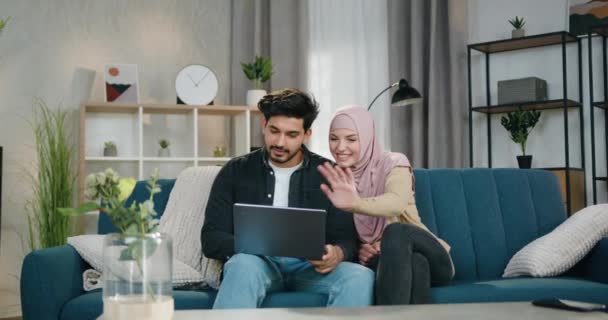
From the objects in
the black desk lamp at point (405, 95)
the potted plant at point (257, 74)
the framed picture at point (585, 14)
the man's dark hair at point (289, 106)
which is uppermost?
the framed picture at point (585, 14)

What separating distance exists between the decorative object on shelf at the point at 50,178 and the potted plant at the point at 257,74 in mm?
1202

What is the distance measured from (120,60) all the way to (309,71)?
50.6 inches

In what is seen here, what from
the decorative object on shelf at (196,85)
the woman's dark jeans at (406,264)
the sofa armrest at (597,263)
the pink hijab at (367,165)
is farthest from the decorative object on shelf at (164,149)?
the sofa armrest at (597,263)

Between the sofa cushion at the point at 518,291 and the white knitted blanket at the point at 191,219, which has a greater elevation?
the white knitted blanket at the point at 191,219

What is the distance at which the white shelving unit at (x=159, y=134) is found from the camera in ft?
15.1

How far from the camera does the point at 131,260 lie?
1.38 meters

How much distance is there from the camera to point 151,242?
1379 millimetres

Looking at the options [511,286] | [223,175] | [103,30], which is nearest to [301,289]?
[223,175]

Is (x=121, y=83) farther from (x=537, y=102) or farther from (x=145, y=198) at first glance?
(x=537, y=102)

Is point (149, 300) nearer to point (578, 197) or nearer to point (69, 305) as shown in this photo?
point (69, 305)

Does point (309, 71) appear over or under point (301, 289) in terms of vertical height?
over

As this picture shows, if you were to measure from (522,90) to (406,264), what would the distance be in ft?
7.88

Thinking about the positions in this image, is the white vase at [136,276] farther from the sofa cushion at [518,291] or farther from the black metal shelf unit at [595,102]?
the black metal shelf unit at [595,102]

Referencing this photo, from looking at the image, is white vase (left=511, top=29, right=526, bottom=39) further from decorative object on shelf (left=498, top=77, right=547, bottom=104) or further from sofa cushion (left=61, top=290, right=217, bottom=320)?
sofa cushion (left=61, top=290, right=217, bottom=320)
